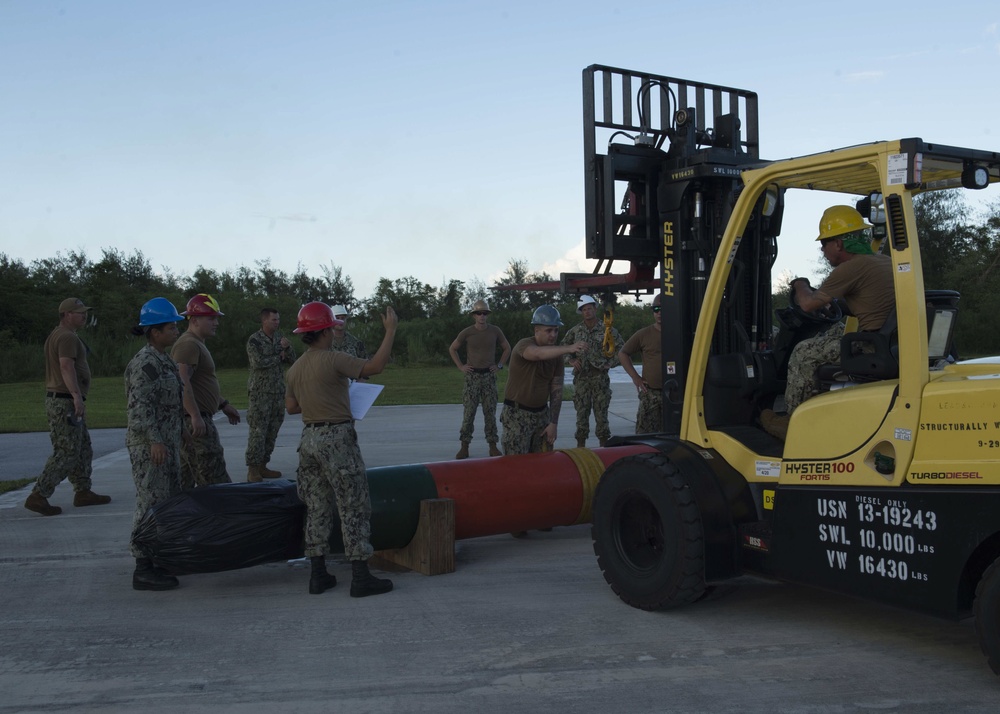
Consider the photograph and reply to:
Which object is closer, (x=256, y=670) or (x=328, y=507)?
(x=256, y=670)

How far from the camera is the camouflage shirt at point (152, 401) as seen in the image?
5836 millimetres

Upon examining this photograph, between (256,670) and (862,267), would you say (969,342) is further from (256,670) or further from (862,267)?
(256,670)

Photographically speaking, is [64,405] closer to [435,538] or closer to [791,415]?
[435,538]

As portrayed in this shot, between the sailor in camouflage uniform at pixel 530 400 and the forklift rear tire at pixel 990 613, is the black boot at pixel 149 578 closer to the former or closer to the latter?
the sailor in camouflage uniform at pixel 530 400

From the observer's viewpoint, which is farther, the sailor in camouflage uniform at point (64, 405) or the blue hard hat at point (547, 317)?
the sailor in camouflage uniform at point (64, 405)

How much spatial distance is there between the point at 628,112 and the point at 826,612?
3.65m

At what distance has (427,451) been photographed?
11.8 metres

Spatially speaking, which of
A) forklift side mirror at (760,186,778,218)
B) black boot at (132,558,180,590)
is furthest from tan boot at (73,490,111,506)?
forklift side mirror at (760,186,778,218)

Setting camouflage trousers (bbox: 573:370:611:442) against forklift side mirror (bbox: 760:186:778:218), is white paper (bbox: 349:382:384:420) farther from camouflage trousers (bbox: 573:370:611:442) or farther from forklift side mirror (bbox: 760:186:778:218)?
camouflage trousers (bbox: 573:370:611:442)

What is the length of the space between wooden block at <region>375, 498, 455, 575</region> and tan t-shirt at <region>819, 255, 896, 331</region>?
2801 mm

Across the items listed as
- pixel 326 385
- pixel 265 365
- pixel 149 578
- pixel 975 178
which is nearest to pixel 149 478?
pixel 149 578

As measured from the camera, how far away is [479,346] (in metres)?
11.1

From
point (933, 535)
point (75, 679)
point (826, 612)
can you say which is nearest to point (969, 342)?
point (826, 612)

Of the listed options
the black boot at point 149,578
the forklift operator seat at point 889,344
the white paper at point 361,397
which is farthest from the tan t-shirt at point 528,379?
the forklift operator seat at point 889,344
